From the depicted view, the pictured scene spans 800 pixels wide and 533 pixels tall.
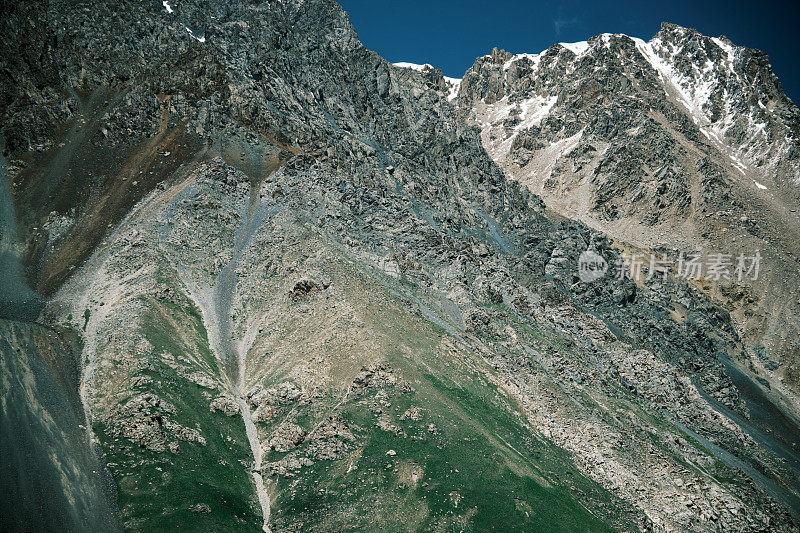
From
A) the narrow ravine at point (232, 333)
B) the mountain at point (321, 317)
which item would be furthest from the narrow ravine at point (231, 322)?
the mountain at point (321, 317)

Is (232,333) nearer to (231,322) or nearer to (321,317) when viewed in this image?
(231,322)

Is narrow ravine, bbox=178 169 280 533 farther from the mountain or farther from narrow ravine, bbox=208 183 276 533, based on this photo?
the mountain

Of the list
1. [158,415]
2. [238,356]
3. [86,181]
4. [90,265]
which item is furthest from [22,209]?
[158,415]

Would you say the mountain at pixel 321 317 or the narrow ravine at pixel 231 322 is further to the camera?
the narrow ravine at pixel 231 322

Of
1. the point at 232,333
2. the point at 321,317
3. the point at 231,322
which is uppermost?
the point at 321,317

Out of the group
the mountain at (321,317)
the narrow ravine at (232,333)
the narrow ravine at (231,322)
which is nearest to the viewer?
the mountain at (321,317)

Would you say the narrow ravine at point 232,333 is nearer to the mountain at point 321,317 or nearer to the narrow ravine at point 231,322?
the narrow ravine at point 231,322

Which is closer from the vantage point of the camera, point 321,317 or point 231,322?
point 321,317

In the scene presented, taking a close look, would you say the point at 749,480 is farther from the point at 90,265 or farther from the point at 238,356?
the point at 90,265

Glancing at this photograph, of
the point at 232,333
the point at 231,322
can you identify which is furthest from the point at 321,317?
the point at 231,322
